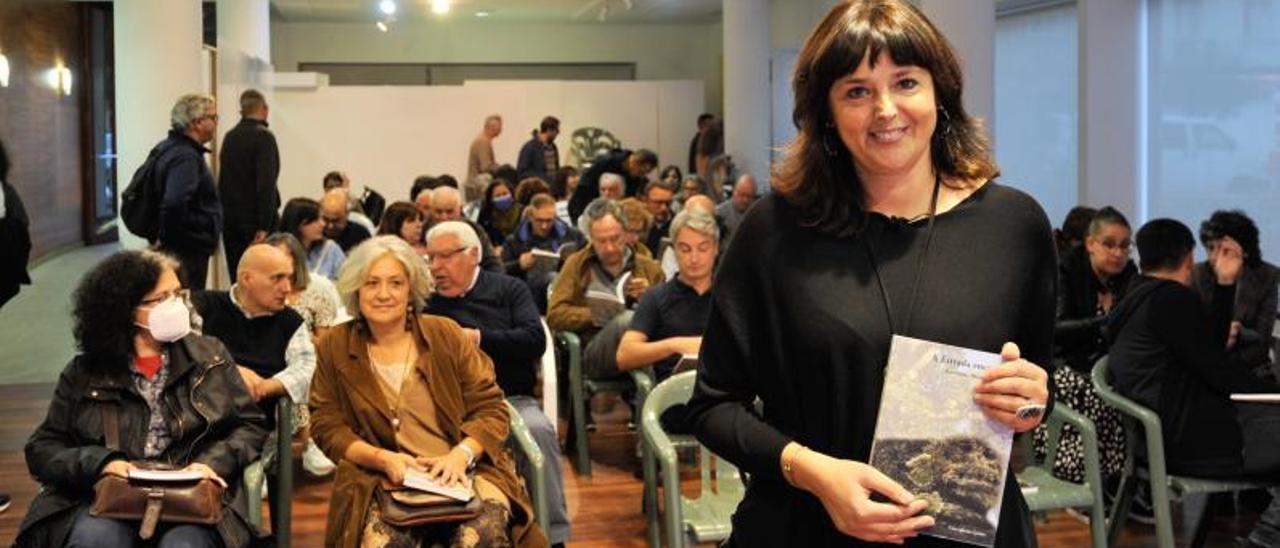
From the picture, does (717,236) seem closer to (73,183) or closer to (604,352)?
(604,352)

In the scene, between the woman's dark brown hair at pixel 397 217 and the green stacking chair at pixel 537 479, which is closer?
the green stacking chair at pixel 537 479

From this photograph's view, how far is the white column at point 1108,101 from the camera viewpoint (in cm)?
875

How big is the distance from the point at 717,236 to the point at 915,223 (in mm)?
3980

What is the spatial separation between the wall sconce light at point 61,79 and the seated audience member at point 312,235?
180 centimetres

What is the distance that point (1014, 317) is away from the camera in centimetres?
149

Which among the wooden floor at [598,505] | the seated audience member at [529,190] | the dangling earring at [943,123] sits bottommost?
the wooden floor at [598,505]

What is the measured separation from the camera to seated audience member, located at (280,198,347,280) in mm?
7066

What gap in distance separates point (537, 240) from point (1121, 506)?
4289mm

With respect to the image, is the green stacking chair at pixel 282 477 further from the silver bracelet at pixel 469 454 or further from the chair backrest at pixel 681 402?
the chair backrest at pixel 681 402

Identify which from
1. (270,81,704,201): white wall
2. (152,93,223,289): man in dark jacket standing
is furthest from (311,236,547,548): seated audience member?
(270,81,704,201): white wall

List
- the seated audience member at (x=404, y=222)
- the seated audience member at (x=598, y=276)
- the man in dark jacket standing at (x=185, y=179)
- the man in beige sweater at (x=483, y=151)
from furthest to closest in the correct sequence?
the man in beige sweater at (x=483, y=151)
the seated audience member at (x=404, y=222)
the man in dark jacket standing at (x=185, y=179)
the seated audience member at (x=598, y=276)

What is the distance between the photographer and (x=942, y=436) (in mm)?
1422

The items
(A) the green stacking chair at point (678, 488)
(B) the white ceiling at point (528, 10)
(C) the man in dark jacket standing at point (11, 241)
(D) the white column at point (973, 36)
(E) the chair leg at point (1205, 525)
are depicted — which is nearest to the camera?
(A) the green stacking chair at point (678, 488)

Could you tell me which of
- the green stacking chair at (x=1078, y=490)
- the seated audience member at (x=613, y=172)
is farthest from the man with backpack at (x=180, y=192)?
the green stacking chair at (x=1078, y=490)
